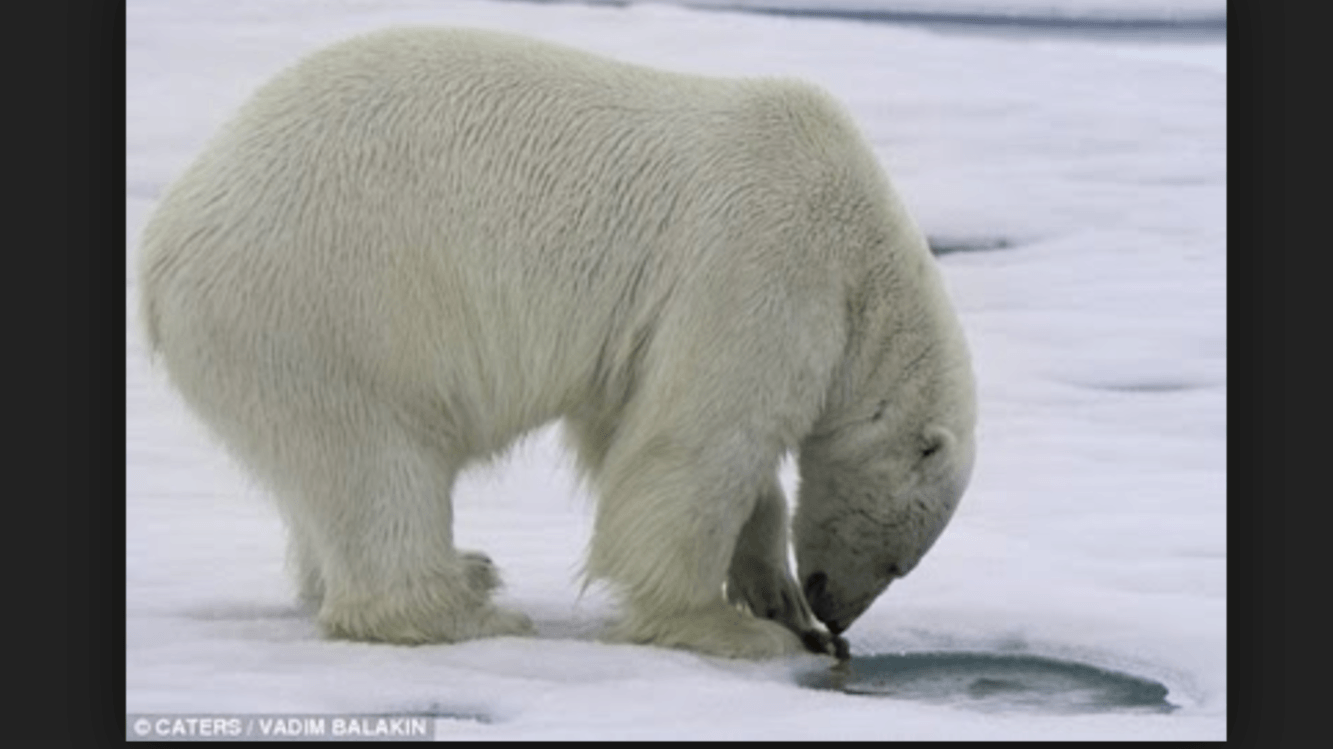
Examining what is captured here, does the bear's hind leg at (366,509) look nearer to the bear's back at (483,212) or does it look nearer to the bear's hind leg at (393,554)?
the bear's hind leg at (393,554)

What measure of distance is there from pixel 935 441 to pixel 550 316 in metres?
1.21

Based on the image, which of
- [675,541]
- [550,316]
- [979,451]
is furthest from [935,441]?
[979,451]

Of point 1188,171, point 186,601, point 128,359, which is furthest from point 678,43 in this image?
point 186,601

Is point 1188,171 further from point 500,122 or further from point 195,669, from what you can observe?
point 195,669

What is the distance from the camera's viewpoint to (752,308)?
7137mm

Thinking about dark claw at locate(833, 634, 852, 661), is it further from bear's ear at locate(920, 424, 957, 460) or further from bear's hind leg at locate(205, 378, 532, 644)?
bear's hind leg at locate(205, 378, 532, 644)

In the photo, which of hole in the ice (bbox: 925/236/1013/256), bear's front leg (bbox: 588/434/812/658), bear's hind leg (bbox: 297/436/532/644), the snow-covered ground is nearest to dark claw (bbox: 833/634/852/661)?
the snow-covered ground

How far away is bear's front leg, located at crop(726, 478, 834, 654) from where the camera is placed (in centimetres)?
788

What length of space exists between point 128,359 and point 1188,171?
6.21 metres

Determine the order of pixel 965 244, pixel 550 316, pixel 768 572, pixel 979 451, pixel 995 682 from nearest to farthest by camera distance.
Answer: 1. pixel 550 316
2. pixel 995 682
3. pixel 768 572
4. pixel 979 451
5. pixel 965 244

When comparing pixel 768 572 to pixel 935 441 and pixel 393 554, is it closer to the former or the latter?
pixel 935 441

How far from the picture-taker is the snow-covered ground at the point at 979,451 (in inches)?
263

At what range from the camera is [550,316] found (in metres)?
7.21

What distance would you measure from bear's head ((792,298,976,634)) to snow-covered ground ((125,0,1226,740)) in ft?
0.94
